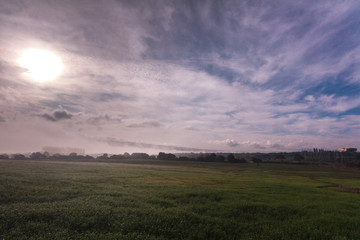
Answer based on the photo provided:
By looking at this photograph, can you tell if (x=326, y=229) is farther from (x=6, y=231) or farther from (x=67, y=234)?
(x=6, y=231)

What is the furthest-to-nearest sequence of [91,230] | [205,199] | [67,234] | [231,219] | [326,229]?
1. [205,199]
2. [231,219]
3. [326,229]
4. [91,230]
5. [67,234]

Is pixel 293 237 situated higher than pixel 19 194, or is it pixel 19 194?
pixel 19 194

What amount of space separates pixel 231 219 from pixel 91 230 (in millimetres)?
11566

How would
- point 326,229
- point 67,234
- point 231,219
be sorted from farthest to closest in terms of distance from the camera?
point 231,219 < point 326,229 < point 67,234

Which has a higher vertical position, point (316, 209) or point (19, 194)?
point (19, 194)

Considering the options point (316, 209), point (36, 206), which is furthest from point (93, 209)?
point (316, 209)

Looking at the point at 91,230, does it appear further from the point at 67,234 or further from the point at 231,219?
the point at 231,219

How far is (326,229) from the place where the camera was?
15711mm

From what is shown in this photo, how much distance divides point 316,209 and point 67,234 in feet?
81.2

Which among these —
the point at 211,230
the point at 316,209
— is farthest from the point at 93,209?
the point at 316,209

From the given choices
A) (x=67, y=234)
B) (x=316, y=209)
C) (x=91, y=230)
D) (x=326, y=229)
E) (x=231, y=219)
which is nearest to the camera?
(x=67, y=234)

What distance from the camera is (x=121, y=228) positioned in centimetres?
1392

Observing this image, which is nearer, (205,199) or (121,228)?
(121,228)

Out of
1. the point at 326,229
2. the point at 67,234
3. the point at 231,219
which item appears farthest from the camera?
the point at 231,219
